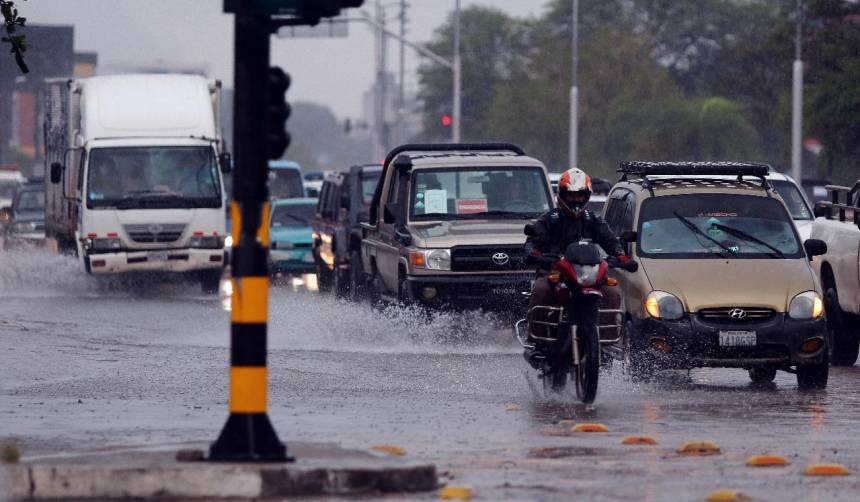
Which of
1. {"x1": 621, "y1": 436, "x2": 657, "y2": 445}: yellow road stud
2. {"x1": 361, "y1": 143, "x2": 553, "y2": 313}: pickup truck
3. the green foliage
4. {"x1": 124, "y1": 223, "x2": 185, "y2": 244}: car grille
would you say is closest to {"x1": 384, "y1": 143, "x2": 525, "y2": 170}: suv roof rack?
{"x1": 361, "y1": 143, "x2": 553, "y2": 313}: pickup truck

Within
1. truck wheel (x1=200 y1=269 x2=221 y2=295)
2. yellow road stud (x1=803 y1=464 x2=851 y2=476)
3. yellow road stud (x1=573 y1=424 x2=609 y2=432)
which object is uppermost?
yellow road stud (x1=803 y1=464 x2=851 y2=476)

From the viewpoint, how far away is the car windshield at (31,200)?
44.8 meters

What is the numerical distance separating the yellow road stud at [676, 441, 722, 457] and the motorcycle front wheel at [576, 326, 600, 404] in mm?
2681

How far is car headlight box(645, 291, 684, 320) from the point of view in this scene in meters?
15.1

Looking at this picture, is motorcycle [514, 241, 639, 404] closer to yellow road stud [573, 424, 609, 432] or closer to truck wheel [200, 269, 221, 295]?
yellow road stud [573, 424, 609, 432]

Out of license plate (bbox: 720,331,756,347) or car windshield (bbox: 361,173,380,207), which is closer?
license plate (bbox: 720,331,756,347)

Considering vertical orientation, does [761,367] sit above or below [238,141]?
below

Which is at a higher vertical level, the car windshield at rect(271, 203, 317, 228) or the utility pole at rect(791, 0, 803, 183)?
the utility pole at rect(791, 0, 803, 183)

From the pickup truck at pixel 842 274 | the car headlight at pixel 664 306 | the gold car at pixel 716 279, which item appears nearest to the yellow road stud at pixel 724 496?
the gold car at pixel 716 279

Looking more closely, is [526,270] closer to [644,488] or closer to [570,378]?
[570,378]

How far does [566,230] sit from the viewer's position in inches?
569

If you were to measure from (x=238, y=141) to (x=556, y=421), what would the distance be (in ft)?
12.2

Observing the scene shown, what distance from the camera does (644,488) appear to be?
9305 millimetres

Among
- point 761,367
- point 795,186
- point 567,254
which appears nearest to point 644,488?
point 567,254
